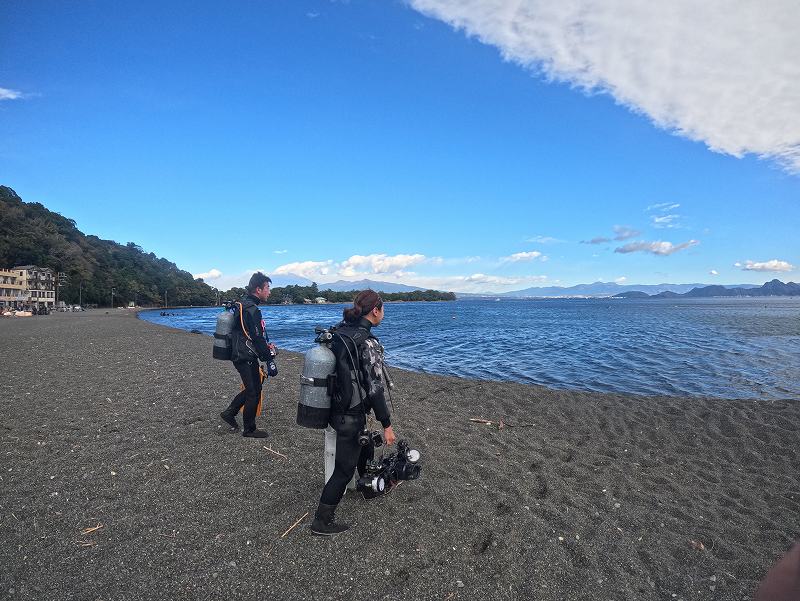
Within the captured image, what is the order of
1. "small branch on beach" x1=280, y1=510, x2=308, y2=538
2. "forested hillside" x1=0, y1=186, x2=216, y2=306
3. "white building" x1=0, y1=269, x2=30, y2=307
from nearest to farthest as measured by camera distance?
1. "small branch on beach" x1=280, y1=510, x2=308, y2=538
2. "white building" x1=0, y1=269, x2=30, y2=307
3. "forested hillside" x1=0, y1=186, x2=216, y2=306

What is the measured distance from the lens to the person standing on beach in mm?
7113

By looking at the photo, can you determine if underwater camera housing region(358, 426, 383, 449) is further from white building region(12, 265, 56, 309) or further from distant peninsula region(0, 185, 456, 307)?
white building region(12, 265, 56, 309)

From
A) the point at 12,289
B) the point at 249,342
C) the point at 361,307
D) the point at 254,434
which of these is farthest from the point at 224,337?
the point at 12,289

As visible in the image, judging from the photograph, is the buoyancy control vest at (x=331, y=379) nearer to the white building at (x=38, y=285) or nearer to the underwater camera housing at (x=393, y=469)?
the underwater camera housing at (x=393, y=469)

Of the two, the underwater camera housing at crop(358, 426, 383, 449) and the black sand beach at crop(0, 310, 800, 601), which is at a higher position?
the underwater camera housing at crop(358, 426, 383, 449)

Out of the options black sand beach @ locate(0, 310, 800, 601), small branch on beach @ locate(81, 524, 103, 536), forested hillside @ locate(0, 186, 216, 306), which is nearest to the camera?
black sand beach @ locate(0, 310, 800, 601)

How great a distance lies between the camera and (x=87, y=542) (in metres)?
4.60

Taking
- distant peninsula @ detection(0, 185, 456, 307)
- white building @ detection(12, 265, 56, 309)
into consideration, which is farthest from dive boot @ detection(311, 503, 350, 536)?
white building @ detection(12, 265, 56, 309)

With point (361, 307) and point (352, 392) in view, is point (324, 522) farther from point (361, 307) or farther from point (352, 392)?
point (361, 307)

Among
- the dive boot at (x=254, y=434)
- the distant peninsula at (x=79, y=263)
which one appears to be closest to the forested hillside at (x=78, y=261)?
the distant peninsula at (x=79, y=263)

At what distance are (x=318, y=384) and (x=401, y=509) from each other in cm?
219

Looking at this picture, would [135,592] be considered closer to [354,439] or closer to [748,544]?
[354,439]

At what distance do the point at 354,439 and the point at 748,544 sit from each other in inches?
193

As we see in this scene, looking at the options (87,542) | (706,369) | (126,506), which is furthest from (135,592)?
(706,369)
